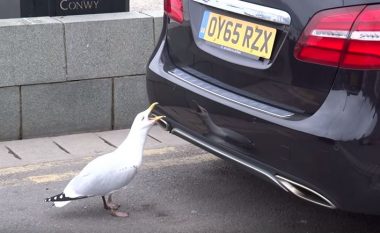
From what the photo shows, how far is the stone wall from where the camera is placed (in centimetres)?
528

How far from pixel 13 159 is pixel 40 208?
0.93 m

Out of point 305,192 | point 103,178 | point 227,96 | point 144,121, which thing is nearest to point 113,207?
point 103,178

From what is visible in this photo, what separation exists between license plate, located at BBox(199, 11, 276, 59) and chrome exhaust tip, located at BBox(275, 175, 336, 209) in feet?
1.89

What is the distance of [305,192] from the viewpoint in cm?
326

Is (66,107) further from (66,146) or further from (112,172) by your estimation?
(112,172)

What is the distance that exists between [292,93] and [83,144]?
2478mm

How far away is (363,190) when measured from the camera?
3033mm

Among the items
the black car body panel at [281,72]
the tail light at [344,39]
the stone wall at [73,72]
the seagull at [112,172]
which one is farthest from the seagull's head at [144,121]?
the stone wall at [73,72]

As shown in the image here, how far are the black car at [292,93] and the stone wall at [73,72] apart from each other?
69.6 inches

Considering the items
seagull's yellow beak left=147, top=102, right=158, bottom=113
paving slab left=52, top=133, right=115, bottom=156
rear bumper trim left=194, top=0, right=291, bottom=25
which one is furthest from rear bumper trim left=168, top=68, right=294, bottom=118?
paving slab left=52, top=133, right=115, bottom=156

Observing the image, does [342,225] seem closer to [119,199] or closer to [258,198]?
[258,198]

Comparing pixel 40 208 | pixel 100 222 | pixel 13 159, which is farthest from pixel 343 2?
pixel 13 159

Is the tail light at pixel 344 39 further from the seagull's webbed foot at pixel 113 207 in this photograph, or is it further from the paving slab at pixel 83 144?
the paving slab at pixel 83 144

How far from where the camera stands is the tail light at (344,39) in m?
2.98
